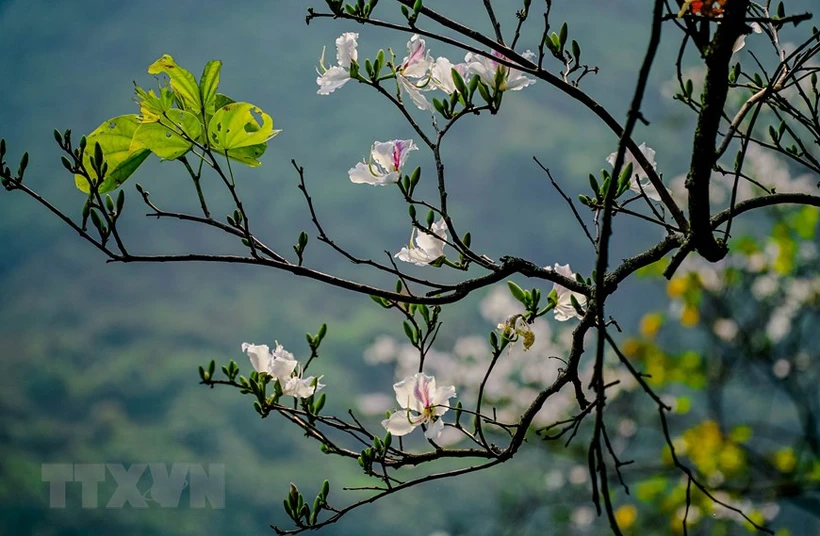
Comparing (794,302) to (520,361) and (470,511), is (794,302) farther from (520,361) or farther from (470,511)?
(470,511)

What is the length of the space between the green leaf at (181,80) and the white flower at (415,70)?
17 cm

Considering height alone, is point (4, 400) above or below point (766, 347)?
above

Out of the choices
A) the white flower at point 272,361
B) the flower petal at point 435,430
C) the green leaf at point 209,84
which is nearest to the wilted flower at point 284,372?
the white flower at point 272,361

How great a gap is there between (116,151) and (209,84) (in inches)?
3.8

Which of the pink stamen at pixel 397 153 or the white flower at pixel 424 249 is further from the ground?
the pink stamen at pixel 397 153

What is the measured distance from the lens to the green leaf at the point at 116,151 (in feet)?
2.08

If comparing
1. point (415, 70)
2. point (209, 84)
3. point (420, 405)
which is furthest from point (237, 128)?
point (420, 405)

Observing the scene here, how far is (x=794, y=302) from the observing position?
103 inches

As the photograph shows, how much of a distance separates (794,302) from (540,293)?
2202 mm

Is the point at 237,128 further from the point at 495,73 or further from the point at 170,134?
the point at 495,73

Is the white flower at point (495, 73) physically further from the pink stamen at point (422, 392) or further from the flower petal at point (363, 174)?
the pink stamen at point (422, 392)

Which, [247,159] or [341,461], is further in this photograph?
[341,461]

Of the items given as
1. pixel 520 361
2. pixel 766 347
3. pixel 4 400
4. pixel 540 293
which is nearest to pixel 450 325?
pixel 520 361

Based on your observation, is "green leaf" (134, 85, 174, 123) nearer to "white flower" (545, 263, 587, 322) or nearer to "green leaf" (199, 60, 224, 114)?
"green leaf" (199, 60, 224, 114)
